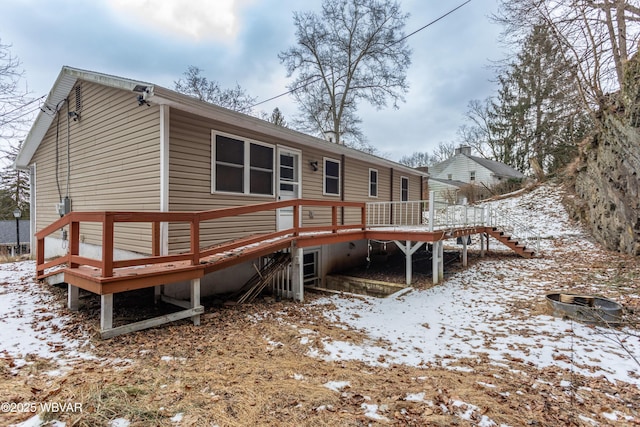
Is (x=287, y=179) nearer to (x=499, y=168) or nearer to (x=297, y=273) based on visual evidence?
(x=297, y=273)

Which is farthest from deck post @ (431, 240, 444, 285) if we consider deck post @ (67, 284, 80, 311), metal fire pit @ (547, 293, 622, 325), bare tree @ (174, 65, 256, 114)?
bare tree @ (174, 65, 256, 114)

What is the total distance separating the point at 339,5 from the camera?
64.7ft

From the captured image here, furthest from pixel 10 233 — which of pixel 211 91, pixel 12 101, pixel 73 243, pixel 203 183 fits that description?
pixel 73 243

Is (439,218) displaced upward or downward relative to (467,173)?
downward

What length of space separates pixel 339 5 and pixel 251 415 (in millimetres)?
22681

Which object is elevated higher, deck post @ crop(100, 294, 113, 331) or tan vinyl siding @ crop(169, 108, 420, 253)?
tan vinyl siding @ crop(169, 108, 420, 253)

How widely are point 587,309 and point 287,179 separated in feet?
21.1

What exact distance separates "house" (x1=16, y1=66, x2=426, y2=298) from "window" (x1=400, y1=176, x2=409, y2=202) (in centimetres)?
371

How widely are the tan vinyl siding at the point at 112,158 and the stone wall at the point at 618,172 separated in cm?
1222

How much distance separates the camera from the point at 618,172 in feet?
32.3

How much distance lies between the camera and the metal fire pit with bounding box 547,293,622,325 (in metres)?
4.88

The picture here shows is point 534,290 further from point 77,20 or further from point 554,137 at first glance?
point 554,137

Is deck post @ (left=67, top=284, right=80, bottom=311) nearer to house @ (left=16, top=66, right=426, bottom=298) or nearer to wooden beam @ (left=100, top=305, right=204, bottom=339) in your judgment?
house @ (left=16, top=66, right=426, bottom=298)

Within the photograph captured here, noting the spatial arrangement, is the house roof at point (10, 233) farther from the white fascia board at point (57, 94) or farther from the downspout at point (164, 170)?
the downspout at point (164, 170)
